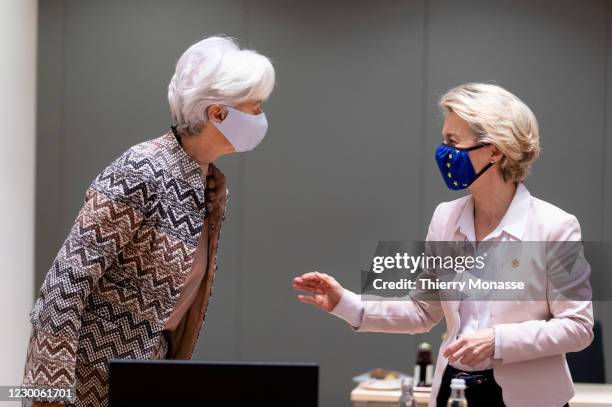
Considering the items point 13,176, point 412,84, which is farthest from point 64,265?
point 412,84

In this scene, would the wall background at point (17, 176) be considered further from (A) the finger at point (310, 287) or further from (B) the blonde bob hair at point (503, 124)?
(B) the blonde bob hair at point (503, 124)

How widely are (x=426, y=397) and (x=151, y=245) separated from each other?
178 cm

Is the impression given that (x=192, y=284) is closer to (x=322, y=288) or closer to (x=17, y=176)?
(x=322, y=288)

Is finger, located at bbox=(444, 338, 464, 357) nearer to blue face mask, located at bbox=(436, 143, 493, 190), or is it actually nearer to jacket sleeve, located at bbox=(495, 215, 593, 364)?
jacket sleeve, located at bbox=(495, 215, 593, 364)

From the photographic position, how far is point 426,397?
145 inches

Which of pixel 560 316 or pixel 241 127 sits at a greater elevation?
pixel 241 127

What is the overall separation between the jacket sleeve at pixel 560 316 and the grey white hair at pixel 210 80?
95 cm

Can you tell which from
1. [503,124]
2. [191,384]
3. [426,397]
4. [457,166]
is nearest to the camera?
[191,384]

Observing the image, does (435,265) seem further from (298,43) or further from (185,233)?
(298,43)

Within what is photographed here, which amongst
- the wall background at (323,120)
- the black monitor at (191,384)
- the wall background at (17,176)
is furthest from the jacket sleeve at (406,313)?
the wall background at (17,176)

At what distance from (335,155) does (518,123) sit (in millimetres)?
2949

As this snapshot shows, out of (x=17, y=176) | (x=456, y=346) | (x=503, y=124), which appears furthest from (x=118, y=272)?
(x=17, y=176)

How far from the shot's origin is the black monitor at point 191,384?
61.7 inches

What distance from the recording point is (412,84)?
5.35 metres
